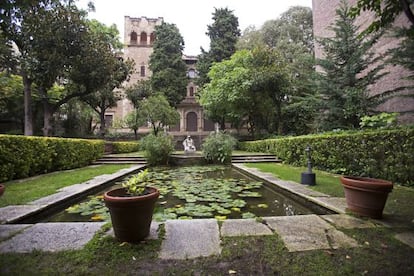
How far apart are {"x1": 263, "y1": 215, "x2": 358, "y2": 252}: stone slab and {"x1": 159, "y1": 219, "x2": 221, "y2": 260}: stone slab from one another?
2.08 feet

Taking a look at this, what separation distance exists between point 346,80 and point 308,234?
7278 mm

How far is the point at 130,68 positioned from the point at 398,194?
16927 mm

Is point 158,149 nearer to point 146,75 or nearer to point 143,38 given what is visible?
point 146,75

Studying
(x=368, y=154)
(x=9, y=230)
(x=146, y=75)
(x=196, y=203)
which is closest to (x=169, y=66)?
(x=146, y=75)

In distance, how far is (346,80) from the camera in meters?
7.63

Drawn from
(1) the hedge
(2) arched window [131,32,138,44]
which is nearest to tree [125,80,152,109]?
(2) arched window [131,32,138,44]

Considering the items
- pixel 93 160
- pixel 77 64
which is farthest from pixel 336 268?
pixel 77 64

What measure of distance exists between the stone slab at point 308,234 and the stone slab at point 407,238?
0.42 metres

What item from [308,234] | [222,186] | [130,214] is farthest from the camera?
[222,186]

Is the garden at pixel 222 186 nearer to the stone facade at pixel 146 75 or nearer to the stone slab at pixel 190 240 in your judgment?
the stone slab at pixel 190 240

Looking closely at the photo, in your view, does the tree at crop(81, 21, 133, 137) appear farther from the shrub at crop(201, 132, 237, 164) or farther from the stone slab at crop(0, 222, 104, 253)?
the stone slab at crop(0, 222, 104, 253)

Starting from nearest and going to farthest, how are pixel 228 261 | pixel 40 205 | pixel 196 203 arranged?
pixel 228 261 → pixel 40 205 → pixel 196 203

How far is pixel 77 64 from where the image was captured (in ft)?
35.5

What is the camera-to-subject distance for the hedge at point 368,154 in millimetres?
4113
